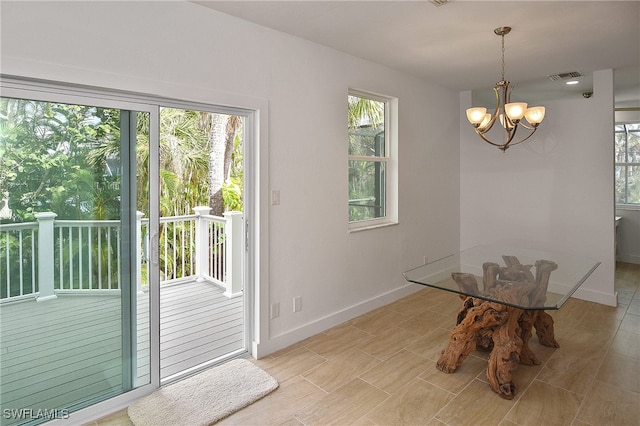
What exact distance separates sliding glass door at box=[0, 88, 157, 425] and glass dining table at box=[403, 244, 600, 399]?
6.05 feet

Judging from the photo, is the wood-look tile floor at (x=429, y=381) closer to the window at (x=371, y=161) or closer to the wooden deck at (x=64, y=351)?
the wooden deck at (x=64, y=351)

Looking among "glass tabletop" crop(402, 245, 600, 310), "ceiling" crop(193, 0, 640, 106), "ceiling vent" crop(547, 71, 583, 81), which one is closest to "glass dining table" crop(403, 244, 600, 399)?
"glass tabletop" crop(402, 245, 600, 310)

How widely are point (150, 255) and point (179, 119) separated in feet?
9.58

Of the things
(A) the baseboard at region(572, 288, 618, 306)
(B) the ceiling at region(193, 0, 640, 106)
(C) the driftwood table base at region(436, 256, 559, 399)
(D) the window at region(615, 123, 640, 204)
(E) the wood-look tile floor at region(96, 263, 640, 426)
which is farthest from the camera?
(D) the window at region(615, 123, 640, 204)

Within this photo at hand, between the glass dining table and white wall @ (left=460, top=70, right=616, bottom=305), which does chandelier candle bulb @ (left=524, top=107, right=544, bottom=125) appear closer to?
the glass dining table

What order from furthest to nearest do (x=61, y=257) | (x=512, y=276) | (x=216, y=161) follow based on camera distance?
(x=216, y=161)
(x=512, y=276)
(x=61, y=257)

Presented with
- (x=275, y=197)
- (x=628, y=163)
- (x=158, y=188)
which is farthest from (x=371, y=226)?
(x=628, y=163)

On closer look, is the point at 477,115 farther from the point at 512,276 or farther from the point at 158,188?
the point at 158,188

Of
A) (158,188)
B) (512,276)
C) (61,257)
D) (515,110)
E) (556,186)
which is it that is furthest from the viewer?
(556,186)

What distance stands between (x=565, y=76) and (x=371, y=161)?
2.43 meters

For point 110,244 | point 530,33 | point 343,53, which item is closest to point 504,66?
point 530,33

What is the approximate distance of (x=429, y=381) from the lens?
2.52m

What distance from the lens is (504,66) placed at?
3.78m

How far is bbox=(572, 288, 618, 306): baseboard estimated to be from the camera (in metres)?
4.03
